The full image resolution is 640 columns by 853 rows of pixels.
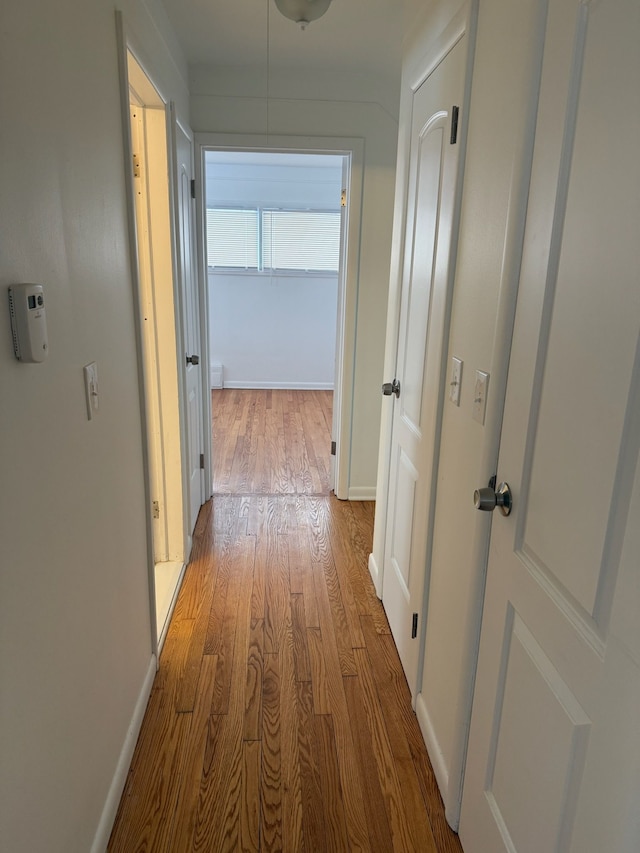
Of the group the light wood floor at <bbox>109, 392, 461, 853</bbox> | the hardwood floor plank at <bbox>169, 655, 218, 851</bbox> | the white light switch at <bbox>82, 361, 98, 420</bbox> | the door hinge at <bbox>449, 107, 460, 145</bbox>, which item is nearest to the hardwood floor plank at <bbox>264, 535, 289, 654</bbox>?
the light wood floor at <bbox>109, 392, 461, 853</bbox>

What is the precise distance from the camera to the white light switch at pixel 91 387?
4.17 feet

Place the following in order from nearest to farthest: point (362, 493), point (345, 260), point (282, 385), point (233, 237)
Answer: point (345, 260) < point (362, 493) < point (233, 237) < point (282, 385)

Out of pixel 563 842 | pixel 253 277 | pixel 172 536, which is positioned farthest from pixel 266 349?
pixel 563 842

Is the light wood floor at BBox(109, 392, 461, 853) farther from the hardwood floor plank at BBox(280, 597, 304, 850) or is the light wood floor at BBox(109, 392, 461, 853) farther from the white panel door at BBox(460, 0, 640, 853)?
the white panel door at BBox(460, 0, 640, 853)

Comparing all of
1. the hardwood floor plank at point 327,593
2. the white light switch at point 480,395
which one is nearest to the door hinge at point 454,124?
the white light switch at point 480,395

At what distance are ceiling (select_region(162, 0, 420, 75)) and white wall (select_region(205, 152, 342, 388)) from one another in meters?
3.27

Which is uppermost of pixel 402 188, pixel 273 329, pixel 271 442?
pixel 402 188

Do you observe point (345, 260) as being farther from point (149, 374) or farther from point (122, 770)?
point (122, 770)

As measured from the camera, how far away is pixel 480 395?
1.32 metres

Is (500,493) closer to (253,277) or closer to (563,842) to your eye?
(563,842)

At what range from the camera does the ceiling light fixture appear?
6.11 feet

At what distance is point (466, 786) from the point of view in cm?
138

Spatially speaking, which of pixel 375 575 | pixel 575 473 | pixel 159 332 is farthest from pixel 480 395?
pixel 159 332

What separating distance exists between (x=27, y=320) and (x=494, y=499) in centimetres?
92
